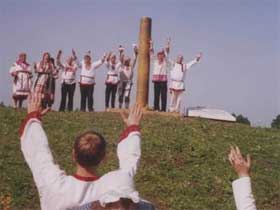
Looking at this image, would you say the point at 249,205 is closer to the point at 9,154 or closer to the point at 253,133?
the point at 9,154

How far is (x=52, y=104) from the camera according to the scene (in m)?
15.8

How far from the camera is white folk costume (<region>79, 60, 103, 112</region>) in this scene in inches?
628

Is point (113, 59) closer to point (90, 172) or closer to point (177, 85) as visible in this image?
point (177, 85)

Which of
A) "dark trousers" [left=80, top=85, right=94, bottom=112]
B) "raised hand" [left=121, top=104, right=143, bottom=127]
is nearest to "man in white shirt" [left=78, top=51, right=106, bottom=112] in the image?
"dark trousers" [left=80, top=85, right=94, bottom=112]

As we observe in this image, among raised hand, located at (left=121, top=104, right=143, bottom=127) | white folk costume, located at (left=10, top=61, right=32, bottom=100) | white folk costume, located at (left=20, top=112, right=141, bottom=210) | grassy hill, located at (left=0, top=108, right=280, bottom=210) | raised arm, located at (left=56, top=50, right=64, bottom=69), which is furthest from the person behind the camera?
raised arm, located at (left=56, top=50, right=64, bottom=69)

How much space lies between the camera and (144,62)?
1609 cm

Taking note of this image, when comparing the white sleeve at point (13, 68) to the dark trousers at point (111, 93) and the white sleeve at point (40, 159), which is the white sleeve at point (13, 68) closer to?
the dark trousers at point (111, 93)

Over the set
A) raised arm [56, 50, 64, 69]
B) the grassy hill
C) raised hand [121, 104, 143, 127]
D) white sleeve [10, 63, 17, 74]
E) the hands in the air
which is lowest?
the grassy hill

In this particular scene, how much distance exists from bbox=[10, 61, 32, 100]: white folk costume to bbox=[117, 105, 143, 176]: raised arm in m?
11.8

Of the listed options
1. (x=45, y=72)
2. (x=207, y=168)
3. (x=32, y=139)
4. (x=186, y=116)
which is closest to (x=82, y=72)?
(x=45, y=72)

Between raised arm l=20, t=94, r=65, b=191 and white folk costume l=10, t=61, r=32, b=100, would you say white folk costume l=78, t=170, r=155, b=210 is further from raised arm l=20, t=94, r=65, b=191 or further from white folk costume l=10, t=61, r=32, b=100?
white folk costume l=10, t=61, r=32, b=100

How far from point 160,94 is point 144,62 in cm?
89

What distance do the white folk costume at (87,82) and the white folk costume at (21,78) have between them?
1370mm

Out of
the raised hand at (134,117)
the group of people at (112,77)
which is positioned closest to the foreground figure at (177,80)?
the group of people at (112,77)
